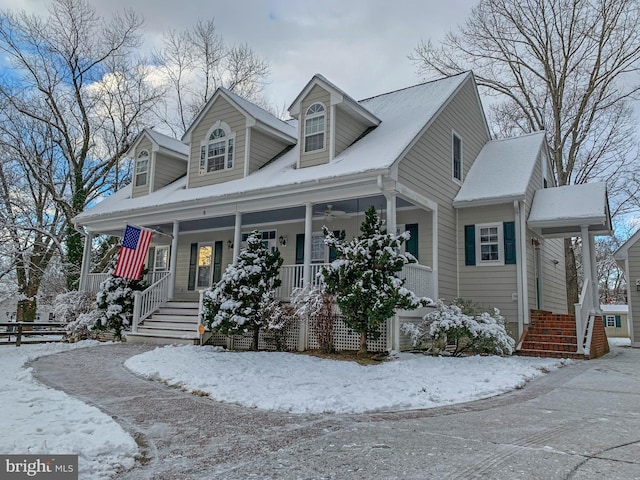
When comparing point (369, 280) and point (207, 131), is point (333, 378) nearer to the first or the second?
point (369, 280)

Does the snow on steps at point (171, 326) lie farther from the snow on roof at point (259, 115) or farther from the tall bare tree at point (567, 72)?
the tall bare tree at point (567, 72)

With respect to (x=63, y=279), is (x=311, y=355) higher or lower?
lower

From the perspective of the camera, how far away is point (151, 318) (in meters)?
13.7

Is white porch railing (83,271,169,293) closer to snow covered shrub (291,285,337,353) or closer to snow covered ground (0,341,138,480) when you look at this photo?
snow covered shrub (291,285,337,353)

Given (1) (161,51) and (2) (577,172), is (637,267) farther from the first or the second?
(1) (161,51)

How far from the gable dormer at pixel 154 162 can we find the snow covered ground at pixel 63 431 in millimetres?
11352

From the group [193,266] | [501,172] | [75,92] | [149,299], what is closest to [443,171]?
[501,172]

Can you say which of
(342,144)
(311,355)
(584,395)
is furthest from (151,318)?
(584,395)

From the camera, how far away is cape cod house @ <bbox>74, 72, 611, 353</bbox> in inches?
447

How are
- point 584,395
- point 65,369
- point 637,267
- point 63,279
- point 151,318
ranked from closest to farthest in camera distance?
1. point 584,395
2. point 65,369
3. point 151,318
4. point 637,267
5. point 63,279

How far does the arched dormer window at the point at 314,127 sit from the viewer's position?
12.4 metres

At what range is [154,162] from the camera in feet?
55.2

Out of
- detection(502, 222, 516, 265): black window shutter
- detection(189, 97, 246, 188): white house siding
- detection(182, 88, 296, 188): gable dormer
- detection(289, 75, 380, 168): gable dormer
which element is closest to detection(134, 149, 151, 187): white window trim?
detection(182, 88, 296, 188): gable dormer

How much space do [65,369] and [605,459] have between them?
27.4 feet
